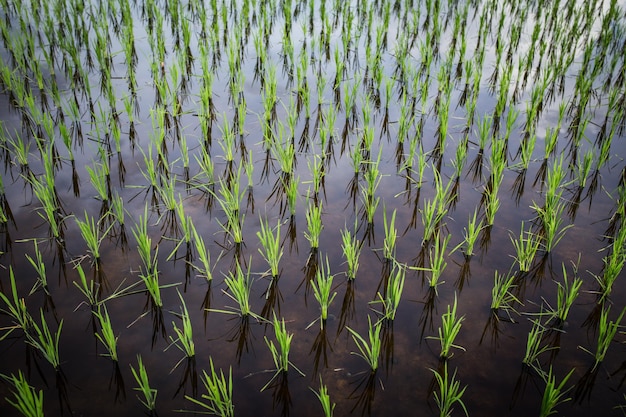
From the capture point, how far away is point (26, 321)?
1714 mm

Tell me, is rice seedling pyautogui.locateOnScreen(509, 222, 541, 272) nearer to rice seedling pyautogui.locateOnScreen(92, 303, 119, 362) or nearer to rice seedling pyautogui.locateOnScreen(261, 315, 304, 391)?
rice seedling pyautogui.locateOnScreen(261, 315, 304, 391)

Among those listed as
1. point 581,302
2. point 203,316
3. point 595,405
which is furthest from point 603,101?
point 203,316

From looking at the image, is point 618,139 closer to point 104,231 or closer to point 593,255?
point 593,255

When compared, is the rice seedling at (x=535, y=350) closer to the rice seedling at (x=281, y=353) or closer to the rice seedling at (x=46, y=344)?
the rice seedling at (x=281, y=353)

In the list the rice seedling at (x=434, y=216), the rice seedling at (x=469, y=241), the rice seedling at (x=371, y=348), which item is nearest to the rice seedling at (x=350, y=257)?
the rice seedling at (x=371, y=348)

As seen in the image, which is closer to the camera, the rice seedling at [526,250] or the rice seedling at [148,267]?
the rice seedling at [148,267]

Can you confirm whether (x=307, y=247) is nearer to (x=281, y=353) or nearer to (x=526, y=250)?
(x=281, y=353)

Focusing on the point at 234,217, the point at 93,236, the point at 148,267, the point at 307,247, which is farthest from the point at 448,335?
the point at 93,236

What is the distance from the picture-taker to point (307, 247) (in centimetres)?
219

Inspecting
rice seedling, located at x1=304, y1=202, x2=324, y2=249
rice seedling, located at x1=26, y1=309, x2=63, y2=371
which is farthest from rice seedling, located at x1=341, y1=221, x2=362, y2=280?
rice seedling, located at x1=26, y1=309, x2=63, y2=371

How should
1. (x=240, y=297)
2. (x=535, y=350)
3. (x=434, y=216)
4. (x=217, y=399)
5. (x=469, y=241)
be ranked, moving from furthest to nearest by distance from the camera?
(x=434, y=216), (x=469, y=241), (x=240, y=297), (x=535, y=350), (x=217, y=399)

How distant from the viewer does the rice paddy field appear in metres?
1.58

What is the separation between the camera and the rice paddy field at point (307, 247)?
1585 mm

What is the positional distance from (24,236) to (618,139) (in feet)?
11.8
